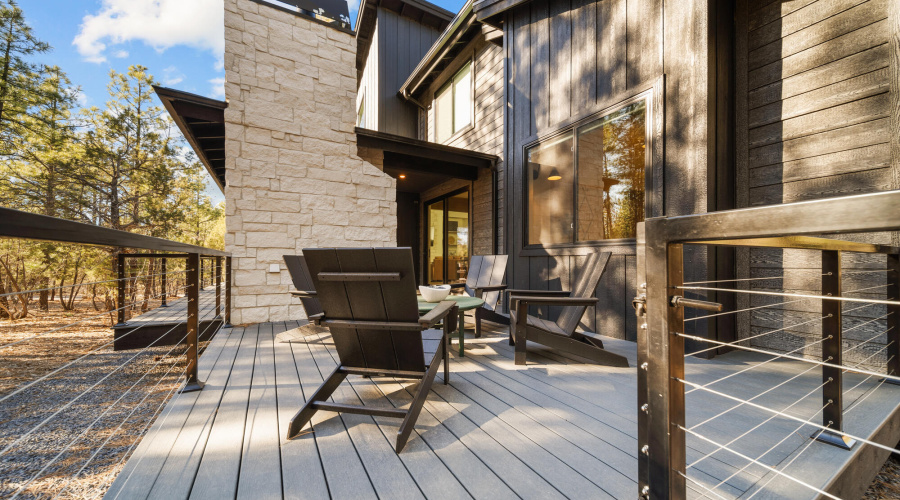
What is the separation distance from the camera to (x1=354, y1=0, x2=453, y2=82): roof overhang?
8.52 m

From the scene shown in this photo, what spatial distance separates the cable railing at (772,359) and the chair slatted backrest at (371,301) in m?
1.15

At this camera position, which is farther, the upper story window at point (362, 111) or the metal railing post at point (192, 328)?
the upper story window at point (362, 111)

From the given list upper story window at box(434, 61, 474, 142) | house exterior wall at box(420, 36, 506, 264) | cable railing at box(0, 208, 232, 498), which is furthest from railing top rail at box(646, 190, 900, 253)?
upper story window at box(434, 61, 474, 142)

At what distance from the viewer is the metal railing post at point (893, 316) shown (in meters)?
1.86

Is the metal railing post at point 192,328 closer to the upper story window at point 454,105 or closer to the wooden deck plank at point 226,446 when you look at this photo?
the wooden deck plank at point 226,446

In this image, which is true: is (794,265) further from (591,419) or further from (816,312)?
(591,419)

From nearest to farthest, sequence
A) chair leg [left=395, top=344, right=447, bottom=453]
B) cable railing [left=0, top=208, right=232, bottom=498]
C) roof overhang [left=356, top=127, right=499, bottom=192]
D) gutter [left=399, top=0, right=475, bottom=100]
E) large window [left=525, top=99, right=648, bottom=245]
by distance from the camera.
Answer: cable railing [left=0, top=208, right=232, bottom=498] → chair leg [left=395, top=344, right=447, bottom=453] → large window [left=525, top=99, right=648, bottom=245] → roof overhang [left=356, top=127, right=499, bottom=192] → gutter [left=399, top=0, right=475, bottom=100]

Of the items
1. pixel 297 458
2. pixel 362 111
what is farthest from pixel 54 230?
pixel 362 111

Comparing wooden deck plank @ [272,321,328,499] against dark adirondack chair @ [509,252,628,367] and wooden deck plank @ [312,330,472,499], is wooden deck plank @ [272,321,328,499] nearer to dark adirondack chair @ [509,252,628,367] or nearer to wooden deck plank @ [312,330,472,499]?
wooden deck plank @ [312,330,472,499]

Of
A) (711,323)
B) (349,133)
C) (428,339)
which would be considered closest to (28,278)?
(349,133)

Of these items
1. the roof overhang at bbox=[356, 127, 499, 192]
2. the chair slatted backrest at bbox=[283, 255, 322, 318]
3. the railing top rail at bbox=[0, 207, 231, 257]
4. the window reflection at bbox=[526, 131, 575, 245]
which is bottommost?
the chair slatted backrest at bbox=[283, 255, 322, 318]

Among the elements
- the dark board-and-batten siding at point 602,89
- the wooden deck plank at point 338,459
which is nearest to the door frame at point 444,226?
the dark board-and-batten siding at point 602,89

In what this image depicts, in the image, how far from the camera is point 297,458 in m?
1.54

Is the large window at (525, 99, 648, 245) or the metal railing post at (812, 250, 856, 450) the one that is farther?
the large window at (525, 99, 648, 245)
